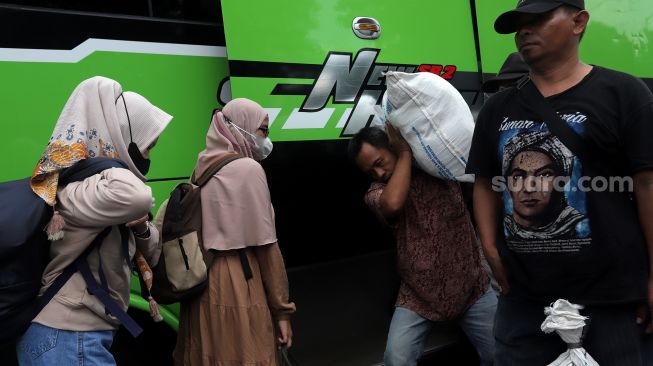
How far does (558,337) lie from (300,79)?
1.60 m

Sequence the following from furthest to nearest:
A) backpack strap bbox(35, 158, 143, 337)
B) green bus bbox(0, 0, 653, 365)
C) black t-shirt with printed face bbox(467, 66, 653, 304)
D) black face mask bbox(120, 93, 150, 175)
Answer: green bus bbox(0, 0, 653, 365) → black face mask bbox(120, 93, 150, 175) → backpack strap bbox(35, 158, 143, 337) → black t-shirt with printed face bbox(467, 66, 653, 304)

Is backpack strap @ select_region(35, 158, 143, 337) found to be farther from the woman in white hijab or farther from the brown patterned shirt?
the brown patterned shirt

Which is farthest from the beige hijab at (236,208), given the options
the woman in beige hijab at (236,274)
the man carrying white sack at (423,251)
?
the man carrying white sack at (423,251)

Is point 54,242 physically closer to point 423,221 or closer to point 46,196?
point 46,196

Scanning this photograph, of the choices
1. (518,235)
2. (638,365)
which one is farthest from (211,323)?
(638,365)

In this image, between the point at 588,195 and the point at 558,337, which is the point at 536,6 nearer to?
the point at 588,195

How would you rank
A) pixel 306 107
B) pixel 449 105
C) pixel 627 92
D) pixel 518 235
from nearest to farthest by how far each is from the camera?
pixel 627 92 → pixel 518 235 → pixel 449 105 → pixel 306 107

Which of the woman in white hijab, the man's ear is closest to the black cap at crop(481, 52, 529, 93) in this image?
the man's ear

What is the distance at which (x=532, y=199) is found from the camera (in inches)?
Result: 64.1

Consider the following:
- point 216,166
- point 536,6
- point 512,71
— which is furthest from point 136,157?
point 512,71

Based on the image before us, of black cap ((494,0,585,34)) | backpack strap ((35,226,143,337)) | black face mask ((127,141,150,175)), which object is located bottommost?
backpack strap ((35,226,143,337))

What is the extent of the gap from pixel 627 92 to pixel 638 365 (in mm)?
744

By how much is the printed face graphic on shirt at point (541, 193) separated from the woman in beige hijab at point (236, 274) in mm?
868

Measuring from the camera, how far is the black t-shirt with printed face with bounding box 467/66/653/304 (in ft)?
5.01
